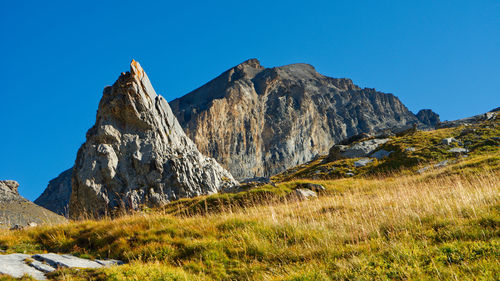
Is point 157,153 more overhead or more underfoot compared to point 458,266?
more overhead

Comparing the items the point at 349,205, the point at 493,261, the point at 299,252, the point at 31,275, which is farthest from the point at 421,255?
the point at 31,275

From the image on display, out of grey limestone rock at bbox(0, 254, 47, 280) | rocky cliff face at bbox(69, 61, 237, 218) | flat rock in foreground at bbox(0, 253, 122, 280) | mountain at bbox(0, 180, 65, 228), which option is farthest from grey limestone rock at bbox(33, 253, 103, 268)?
mountain at bbox(0, 180, 65, 228)

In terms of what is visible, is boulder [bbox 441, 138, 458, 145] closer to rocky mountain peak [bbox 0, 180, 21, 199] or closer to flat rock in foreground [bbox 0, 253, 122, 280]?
flat rock in foreground [bbox 0, 253, 122, 280]

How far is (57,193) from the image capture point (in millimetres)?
172375

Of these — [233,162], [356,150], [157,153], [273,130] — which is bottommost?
[356,150]

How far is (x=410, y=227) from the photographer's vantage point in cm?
734

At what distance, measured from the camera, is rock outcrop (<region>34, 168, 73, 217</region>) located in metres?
161

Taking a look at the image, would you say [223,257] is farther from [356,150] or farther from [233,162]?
[233,162]

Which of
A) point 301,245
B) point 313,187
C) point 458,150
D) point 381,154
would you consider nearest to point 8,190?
point 313,187

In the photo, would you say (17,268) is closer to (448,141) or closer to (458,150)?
(458,150)

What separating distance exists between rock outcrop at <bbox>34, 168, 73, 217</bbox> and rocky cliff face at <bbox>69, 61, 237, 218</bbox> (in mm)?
141556

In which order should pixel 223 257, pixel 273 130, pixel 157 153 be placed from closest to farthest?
1. pixel 223 257
2. pixel 157 153
3. pixel 273 130

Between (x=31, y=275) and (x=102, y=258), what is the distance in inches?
95.8

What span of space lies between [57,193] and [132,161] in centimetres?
16781
